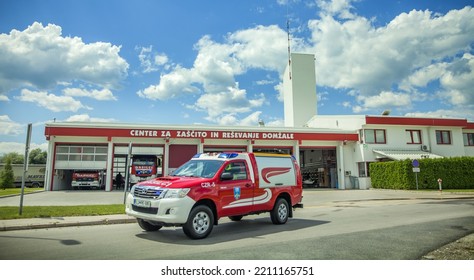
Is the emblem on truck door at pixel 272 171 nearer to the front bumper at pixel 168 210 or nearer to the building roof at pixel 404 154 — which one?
the front bumper at pixel 168 210

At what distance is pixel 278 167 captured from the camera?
406 inches

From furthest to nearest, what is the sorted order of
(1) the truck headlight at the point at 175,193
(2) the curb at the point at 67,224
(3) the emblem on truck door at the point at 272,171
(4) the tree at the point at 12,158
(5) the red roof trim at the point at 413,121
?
(4) the tree at the point at 12,158, (5) the red roof trim at the point at 413,121, (3) the emblem on truck door at the point at 272,171, (2) the curb at the point at 67,224, (1) the truck headlight at the point at 175,193

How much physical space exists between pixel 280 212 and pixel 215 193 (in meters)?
3.03

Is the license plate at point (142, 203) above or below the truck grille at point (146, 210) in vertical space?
above

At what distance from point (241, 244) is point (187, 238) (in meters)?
1.54

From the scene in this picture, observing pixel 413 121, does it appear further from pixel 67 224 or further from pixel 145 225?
Answer: pixel 67 224

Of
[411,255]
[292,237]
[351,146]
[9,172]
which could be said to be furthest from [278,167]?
[9,172]

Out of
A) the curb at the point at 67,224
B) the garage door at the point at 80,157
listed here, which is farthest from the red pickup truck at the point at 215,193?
the garage door at the point at 80,157

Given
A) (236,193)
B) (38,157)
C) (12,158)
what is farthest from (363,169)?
(38,157)

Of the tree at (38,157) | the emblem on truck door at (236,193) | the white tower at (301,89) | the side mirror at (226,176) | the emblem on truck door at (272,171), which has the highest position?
the white tower at (301,89)

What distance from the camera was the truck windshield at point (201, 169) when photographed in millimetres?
8336

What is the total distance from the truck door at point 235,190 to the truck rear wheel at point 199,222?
449mm
